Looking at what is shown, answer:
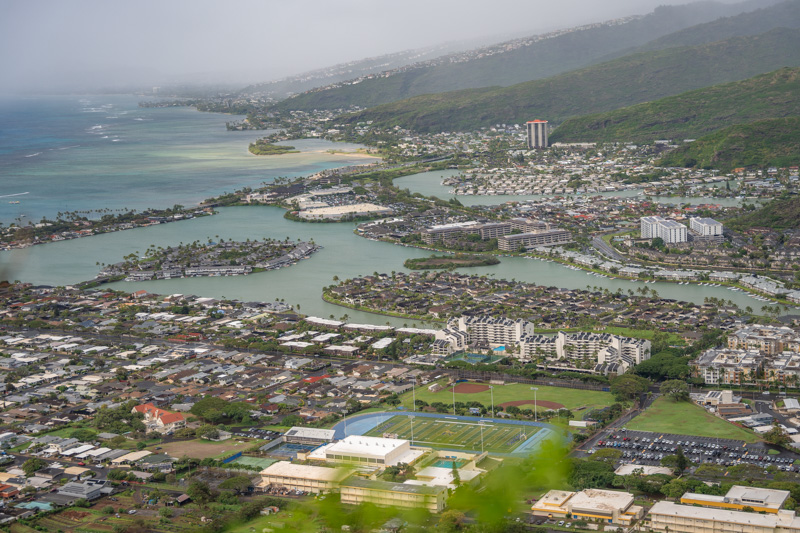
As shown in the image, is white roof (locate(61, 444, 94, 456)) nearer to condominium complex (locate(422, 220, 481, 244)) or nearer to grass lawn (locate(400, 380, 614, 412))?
grass lawn (locate(400, 380, 614, 412))

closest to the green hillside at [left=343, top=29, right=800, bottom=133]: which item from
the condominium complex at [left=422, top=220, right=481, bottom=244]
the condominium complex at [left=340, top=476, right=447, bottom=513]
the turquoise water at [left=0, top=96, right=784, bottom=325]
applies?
the turquoise water at [left=0, top=96, right=784, bottom=325]

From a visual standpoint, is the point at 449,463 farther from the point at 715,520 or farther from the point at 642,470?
the point at 715,520

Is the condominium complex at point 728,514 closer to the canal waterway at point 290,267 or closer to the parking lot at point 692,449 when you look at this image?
the parking lot at point 692,449

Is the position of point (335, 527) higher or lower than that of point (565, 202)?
higher

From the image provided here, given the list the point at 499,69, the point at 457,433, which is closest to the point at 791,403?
the point at 457,433

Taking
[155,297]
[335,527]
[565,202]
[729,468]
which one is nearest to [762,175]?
[565,202]

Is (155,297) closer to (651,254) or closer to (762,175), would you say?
(651,254)
